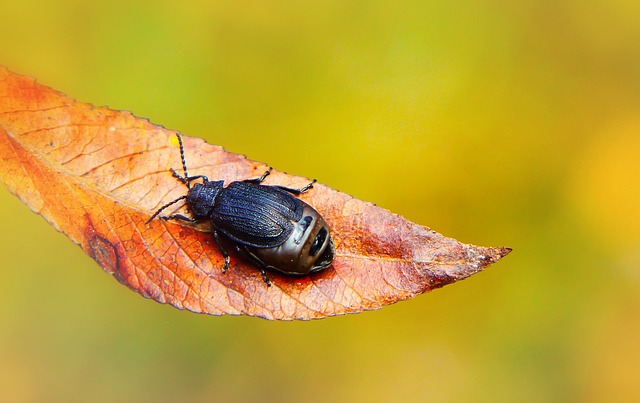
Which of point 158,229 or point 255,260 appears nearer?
point 158,229

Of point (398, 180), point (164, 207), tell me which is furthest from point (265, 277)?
point (398, 180)

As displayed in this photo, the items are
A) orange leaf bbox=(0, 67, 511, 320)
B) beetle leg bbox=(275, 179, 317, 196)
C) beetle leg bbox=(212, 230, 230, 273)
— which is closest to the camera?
orange leaf bbox=(0, 67, 511, 320)

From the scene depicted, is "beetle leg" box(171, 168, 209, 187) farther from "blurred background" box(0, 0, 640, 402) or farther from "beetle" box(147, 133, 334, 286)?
"blurred background" box(0, 0, 640, 402)

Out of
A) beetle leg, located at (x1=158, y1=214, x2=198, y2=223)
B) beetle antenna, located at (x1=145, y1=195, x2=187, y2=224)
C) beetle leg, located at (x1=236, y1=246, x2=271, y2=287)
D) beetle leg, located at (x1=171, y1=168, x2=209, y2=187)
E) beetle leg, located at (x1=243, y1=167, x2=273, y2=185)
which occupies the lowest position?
beetle leg, located at (x1=236, y1=246, x2=271, y2=287)

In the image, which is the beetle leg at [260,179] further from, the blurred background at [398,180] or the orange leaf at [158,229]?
the blurred background at [398,180]

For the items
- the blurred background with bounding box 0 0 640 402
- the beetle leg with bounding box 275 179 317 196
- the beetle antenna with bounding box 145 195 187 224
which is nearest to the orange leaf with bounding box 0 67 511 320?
the beetle antenna with bounding box 145 195 187 224

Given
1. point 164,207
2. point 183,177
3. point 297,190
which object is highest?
point 297,190

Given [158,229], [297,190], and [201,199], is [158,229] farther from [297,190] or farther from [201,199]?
[297,190]
